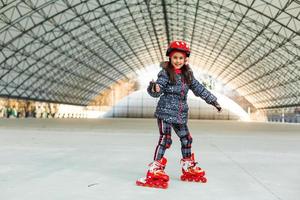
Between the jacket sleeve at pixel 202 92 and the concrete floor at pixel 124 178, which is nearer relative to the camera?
the concrete floor at pixel 124 178

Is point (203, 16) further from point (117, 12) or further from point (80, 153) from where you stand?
point (80, 153)

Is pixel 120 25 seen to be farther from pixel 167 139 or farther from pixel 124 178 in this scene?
pixel 124 178

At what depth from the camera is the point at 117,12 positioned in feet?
136

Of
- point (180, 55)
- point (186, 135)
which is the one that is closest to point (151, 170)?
point (186, 135)

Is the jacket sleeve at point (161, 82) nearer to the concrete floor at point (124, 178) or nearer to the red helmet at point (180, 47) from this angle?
the red helmet at point (180, 47)

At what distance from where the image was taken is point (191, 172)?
4.62 meters

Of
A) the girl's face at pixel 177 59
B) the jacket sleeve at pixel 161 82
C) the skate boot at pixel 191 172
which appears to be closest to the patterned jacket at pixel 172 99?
the jacket sleeve at pixel 161 82

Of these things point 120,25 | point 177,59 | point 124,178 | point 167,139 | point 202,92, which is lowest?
point 124,178

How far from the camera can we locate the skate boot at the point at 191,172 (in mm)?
4578

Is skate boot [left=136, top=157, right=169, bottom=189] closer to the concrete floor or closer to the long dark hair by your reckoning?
the concrete floor

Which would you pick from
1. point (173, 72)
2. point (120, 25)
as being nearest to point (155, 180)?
point (173, 72)

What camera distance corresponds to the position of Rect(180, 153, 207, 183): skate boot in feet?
15.0

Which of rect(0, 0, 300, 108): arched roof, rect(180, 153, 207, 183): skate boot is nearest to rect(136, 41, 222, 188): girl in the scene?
rect(180, 153, 207, 183): skate boot

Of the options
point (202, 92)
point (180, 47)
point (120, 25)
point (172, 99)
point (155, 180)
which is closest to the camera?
point (155, 180)
